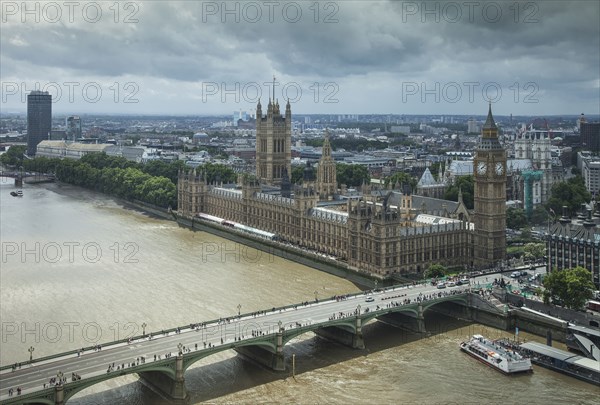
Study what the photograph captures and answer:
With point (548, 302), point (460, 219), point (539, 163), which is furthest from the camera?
point (539, 163)

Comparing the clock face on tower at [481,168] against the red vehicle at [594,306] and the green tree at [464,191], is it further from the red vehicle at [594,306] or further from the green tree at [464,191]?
the green tree at [464,191]

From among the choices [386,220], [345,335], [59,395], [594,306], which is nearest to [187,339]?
[59,395]

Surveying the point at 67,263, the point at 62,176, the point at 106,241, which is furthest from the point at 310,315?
the point at 62,176

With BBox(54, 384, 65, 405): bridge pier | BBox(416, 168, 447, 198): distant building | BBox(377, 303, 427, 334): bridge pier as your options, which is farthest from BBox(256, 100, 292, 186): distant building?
BBox(54, 384, 65, 405): bridge pier

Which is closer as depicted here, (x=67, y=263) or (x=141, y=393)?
(x=141, y=393)

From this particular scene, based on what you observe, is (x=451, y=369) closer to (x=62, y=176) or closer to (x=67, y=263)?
(x=67, y=263)

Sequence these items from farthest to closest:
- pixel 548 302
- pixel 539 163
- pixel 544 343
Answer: pixel 539 163 < pixel 548 302 < pixel 544 343
